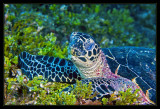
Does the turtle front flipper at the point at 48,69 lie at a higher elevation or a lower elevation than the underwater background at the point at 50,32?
lower

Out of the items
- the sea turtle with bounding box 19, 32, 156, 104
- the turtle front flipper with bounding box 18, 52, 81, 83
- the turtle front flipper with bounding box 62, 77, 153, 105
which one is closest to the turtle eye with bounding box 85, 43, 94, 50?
the sea turtle with bounding box 19, 32, 156, 104

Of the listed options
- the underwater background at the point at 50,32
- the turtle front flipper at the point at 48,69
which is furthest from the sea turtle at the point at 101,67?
the underwater background at the point at 50,32

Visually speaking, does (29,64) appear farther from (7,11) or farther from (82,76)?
(7,11)

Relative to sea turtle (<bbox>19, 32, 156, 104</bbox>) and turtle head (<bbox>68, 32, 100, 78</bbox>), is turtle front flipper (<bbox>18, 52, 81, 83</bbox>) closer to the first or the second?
sea turtle (<bbox>19, 32, 156, 104</bbox>)

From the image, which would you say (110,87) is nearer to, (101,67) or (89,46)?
(101,67)

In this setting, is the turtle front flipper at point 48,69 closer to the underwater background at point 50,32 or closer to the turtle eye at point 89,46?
the underwater background at point 50,32

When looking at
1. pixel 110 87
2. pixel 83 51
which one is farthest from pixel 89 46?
pixel 110 87

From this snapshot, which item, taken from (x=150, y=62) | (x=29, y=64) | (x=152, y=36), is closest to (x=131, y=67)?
(x=150, y=62)
